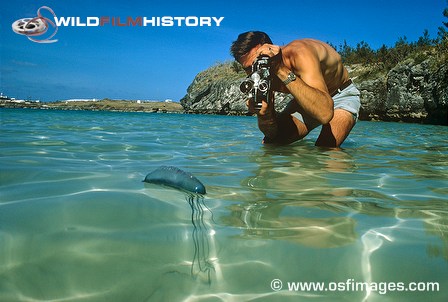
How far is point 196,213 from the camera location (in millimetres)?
1866

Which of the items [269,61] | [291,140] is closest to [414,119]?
[291,140]

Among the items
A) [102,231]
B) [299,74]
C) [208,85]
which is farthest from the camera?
[208,85]

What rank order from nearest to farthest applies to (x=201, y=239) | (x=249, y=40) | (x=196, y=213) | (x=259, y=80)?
1. (x=201, y=239)
2. (x=196, y=213)
3. (x=259, y=80)
4. (x=249, y=40)

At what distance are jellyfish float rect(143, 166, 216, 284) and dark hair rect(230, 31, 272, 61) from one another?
2.40 m

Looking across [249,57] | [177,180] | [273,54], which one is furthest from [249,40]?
[177,180]

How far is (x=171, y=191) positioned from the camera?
7.32 feet

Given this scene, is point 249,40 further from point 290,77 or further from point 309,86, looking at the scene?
point 309,86

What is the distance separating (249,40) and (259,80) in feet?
2.42

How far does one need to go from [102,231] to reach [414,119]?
70.7ft

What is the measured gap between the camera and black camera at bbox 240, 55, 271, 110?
150 inches

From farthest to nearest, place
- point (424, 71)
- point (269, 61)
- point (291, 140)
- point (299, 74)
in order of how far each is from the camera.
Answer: point (424, 71)
point (291, 140)
point (299, 74)
point (269, 61)

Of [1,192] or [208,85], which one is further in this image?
[208,85]

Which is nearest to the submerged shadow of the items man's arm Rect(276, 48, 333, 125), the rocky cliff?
man's arm Rect(276, 48, 333, 125)

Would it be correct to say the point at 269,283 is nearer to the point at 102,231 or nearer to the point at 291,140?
the point at 102,231
